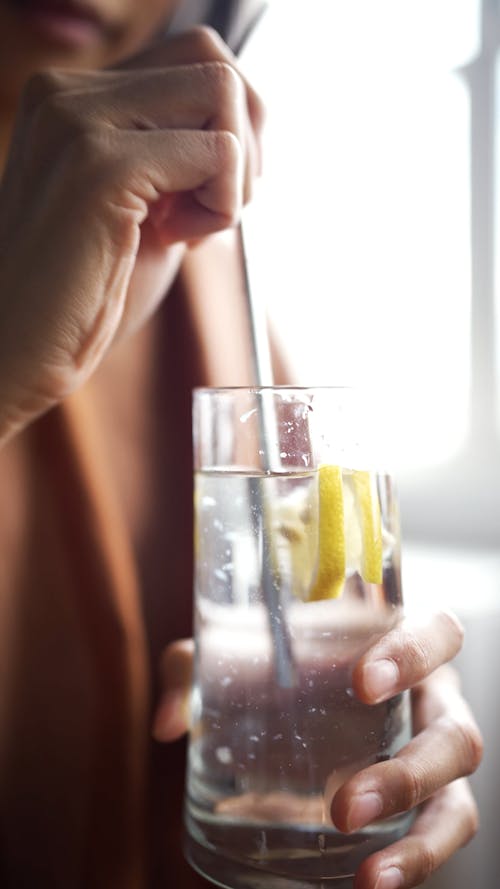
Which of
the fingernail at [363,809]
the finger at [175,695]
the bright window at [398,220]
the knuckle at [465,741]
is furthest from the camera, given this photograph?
the bright window at [398,220]

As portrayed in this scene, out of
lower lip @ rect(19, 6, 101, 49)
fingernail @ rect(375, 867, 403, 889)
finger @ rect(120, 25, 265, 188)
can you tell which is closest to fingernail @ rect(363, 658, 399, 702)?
fingernail @ rect(375, 867, 403, 889)

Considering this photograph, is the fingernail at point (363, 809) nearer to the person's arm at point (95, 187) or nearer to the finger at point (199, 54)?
the person's arm at point (95, 187)

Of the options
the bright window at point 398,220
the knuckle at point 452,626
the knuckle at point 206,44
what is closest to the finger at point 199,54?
the knuckle at point 206,44

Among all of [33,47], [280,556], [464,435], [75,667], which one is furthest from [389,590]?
[464,435]

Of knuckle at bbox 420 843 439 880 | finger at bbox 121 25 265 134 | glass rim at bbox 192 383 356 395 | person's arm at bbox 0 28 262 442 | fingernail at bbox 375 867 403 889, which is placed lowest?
knuckle at bbox 420 843 439 880

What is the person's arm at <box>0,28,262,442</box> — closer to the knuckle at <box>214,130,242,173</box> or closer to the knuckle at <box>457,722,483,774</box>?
the knuckle at <box>214,130,242,173</box>

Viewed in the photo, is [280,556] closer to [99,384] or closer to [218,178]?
[218,178]

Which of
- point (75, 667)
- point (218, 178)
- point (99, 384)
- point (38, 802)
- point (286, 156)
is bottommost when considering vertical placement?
point (38, 802)
